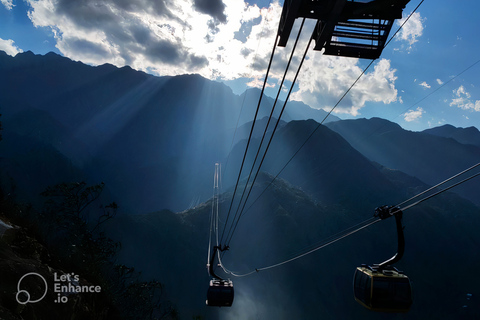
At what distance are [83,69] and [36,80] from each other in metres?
26.8

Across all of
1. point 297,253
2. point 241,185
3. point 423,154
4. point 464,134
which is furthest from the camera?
point 464,134

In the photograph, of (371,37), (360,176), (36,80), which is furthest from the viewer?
(36,80)

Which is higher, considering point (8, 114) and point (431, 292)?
point (8, 114)

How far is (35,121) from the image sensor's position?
117125mm

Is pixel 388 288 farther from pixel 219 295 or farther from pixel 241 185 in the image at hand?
pixel 241 185

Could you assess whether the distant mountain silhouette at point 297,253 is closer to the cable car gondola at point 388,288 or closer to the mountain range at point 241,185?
the mountain range at point 241,185

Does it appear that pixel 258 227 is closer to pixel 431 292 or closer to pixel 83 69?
pixel 431 292

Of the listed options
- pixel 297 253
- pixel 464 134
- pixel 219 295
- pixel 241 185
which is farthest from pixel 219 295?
pixel 464 134

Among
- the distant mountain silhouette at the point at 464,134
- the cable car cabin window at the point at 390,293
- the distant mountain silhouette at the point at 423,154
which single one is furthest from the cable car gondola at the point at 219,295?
the distant mountain silhouette at the point at 464,134

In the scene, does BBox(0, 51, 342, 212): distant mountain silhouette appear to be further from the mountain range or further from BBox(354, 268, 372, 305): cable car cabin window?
BBox(354, 268, 372, 305): cable car cabin window

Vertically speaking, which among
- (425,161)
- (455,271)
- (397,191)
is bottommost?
(455,271)

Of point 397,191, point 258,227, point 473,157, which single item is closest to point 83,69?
point 258,227

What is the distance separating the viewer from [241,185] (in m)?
77.1

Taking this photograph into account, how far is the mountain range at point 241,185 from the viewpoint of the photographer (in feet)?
171
